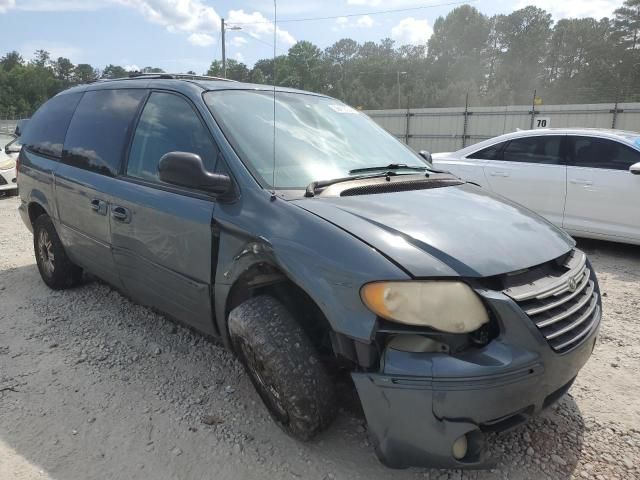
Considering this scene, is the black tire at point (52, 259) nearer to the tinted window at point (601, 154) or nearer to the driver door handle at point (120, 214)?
the driver door handle at point (120, 214)

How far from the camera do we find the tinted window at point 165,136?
108 inches

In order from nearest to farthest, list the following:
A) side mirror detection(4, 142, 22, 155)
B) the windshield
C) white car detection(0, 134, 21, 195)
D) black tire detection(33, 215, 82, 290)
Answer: the windshield → black tire detection(33, 215, 82, 290) → white car detection(0, 134, 21, 195) → side mirror detection(4, 142, 22, 155)

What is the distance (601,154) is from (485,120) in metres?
16.7

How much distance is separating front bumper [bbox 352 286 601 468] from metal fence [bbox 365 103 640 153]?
1601 cm

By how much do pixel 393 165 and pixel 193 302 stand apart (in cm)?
140

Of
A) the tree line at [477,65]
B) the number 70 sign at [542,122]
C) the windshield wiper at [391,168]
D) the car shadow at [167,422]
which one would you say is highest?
the tree line at [477,65]

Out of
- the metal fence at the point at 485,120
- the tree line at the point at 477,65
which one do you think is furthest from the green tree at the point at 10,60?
the metal fence at the point at 485,120

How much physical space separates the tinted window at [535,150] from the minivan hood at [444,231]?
399cm

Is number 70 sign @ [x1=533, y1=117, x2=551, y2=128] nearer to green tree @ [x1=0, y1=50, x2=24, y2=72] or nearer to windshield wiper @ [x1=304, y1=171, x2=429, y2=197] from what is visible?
windshield wiper @ [x1=304, y1=171, x2=429, y2=197]

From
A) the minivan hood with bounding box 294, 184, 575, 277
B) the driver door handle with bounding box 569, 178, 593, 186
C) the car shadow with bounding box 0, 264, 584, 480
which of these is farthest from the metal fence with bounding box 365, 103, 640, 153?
the minivan hood with bounding box 294, 184, 575, 277

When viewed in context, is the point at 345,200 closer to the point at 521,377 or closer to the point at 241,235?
the point at 241,235

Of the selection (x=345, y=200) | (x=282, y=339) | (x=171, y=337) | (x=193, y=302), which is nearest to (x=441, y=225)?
(x=345, y=200)

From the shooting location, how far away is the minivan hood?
196 cm

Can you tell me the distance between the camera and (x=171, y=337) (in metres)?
3.52
